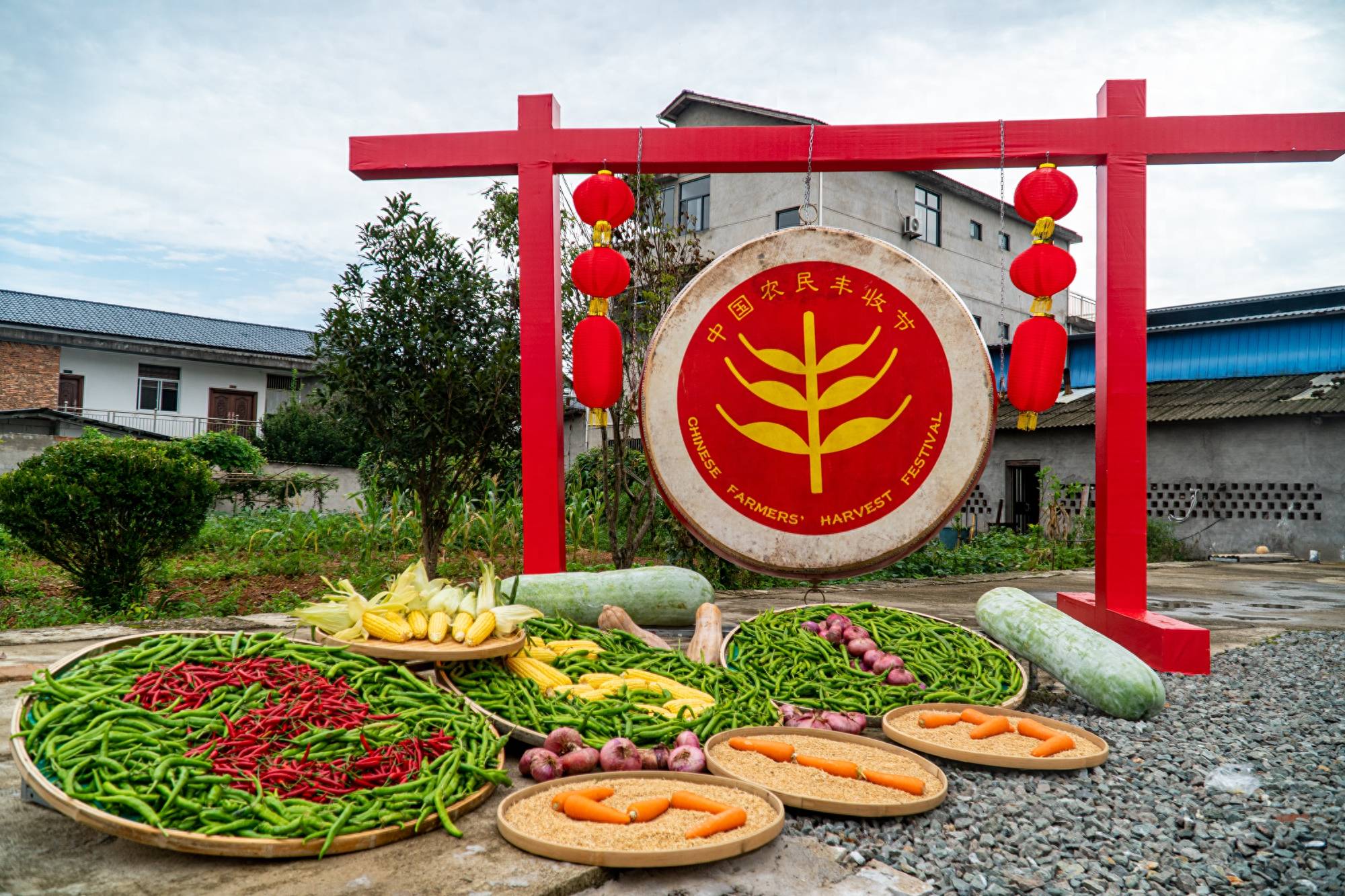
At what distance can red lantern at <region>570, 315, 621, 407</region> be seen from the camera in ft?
15.8

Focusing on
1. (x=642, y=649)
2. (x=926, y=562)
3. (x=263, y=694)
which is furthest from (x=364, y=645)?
(x=926, y=562)

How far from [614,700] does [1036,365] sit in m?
2.84

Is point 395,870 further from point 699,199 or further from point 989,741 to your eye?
point 699,199

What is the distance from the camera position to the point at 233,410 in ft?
71.6

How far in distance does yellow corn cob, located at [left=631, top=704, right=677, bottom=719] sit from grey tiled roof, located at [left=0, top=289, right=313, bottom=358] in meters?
19.9

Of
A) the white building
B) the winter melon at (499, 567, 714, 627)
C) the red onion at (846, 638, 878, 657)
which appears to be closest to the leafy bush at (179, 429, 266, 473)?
the white building

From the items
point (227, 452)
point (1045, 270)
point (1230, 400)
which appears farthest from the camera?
point (1230, 400)

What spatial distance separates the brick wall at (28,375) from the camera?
60.4 ft

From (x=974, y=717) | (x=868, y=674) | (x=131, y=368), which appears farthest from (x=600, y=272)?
(x=131, y=368)

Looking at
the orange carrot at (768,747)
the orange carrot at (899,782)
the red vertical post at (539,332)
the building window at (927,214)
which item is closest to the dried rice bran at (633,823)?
the orange carrot at (768,747)

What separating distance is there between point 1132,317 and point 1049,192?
0.96m

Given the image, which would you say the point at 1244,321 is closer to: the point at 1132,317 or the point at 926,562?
the point at 926,562

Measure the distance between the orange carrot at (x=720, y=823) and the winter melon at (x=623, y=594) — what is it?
104 inches

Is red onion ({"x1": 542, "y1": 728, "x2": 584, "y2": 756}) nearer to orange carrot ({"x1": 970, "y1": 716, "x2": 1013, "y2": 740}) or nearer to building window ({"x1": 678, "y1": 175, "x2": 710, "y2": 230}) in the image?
orange carrot ({"x1": 970, "y1": 716, "x2": 1013, "y2": 740})
